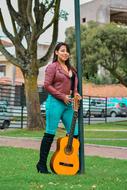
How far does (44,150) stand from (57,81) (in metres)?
1.05

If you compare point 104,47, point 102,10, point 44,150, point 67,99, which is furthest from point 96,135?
point 102,10

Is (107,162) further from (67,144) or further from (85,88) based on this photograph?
(85,88)

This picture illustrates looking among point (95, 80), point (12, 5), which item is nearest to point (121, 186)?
point (12, 5)

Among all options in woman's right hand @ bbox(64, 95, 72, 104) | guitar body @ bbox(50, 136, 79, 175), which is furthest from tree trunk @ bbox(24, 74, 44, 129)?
woman's right hand @ bbox(64, 95, 72, 104)

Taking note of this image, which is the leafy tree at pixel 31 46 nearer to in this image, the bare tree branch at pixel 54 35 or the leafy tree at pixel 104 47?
the bare tree branch at pixel 54 35

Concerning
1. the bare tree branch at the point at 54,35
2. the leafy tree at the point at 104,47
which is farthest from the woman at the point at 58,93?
the leafy tree at the point at 104,47

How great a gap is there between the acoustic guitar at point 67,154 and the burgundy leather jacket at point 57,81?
245mm

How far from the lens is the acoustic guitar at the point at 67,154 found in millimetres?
8133

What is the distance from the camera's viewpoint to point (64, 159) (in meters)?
8.17

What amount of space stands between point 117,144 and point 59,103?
7475 mm

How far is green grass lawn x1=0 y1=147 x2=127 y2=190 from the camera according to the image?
7.17 metres

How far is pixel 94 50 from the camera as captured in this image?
3509cm

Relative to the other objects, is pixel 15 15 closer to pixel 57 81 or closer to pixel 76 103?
pixel 57 81

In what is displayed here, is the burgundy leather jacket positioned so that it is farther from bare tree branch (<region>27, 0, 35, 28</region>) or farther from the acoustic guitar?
bare tree branch (<region>27, 0, 35, 28</region>)
